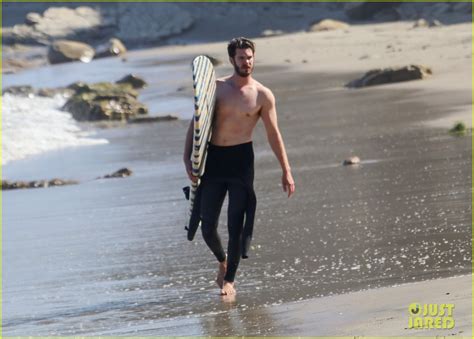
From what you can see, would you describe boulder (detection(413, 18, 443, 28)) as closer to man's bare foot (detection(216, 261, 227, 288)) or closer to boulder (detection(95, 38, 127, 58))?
boulder (detection(95, 38, 127, 58))

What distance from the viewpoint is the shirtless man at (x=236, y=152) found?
22.2ft

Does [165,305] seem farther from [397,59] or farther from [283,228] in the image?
[397,59]

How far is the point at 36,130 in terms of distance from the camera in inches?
757

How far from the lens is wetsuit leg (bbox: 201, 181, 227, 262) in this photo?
697 cm

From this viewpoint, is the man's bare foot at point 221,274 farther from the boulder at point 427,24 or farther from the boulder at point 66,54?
the boulder at point 66,54

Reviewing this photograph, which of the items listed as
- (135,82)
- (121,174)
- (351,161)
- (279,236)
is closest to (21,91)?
(135,82)

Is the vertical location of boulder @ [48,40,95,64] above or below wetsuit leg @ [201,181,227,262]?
below

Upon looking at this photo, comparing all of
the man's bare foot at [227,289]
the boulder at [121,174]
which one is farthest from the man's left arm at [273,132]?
the boulder at [121,174]

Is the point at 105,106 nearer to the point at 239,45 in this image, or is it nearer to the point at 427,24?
the point at 239,45

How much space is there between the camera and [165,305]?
6.97 metres

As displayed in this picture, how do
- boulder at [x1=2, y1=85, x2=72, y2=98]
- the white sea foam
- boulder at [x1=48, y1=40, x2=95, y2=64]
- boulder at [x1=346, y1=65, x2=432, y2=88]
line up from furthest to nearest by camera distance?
boulder at [x1=48, y1=40, x2=95, y2=64] < boulder at [x1=2, y1=85, x2=72, y2=98] < boulder at [x1=346, y1=65, x2=432, y2=88] < the white sea foam

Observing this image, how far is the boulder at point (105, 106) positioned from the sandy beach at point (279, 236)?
301 centimetres

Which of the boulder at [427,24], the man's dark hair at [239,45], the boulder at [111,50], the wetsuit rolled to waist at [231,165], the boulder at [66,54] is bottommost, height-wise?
the boulder at [111,50]

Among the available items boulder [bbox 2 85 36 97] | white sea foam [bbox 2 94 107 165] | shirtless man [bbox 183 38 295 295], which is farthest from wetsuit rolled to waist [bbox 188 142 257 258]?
boulder [bbox 2 85 36 97]
